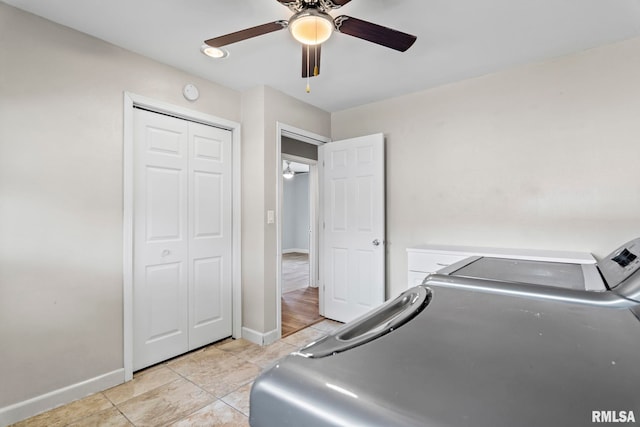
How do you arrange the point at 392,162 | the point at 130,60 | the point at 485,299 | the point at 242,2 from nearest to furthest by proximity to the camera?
the point at 485,299 < the point at 242,2 < the point at 130,60 < the point at 392,162

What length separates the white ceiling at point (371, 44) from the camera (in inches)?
71.1

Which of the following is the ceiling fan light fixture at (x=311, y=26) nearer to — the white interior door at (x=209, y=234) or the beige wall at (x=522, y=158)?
the white interior door at (x=209, y=234)

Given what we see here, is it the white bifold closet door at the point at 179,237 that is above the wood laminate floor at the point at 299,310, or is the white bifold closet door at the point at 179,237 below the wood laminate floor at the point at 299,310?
above

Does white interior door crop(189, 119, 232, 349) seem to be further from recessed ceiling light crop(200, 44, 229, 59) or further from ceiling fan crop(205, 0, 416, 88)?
ceiling fan crop(205, 0, 416, 88)

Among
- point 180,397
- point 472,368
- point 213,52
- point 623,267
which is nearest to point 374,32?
point 213,52

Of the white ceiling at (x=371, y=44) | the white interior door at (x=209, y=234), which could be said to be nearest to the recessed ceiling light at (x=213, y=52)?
the white ceiling at (x=371, y=44)

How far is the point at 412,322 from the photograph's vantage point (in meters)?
0.70

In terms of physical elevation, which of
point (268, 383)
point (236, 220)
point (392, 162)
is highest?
point (392, 162)

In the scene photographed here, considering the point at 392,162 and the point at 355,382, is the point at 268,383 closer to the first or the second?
the point at 355,382

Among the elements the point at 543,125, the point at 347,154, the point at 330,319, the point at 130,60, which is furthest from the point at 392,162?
the point at 130,60

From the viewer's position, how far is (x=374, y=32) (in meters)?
1.60

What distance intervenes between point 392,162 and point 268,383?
299cm

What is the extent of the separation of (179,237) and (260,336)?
117cm

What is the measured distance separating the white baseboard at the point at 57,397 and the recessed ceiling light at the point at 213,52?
240cm
